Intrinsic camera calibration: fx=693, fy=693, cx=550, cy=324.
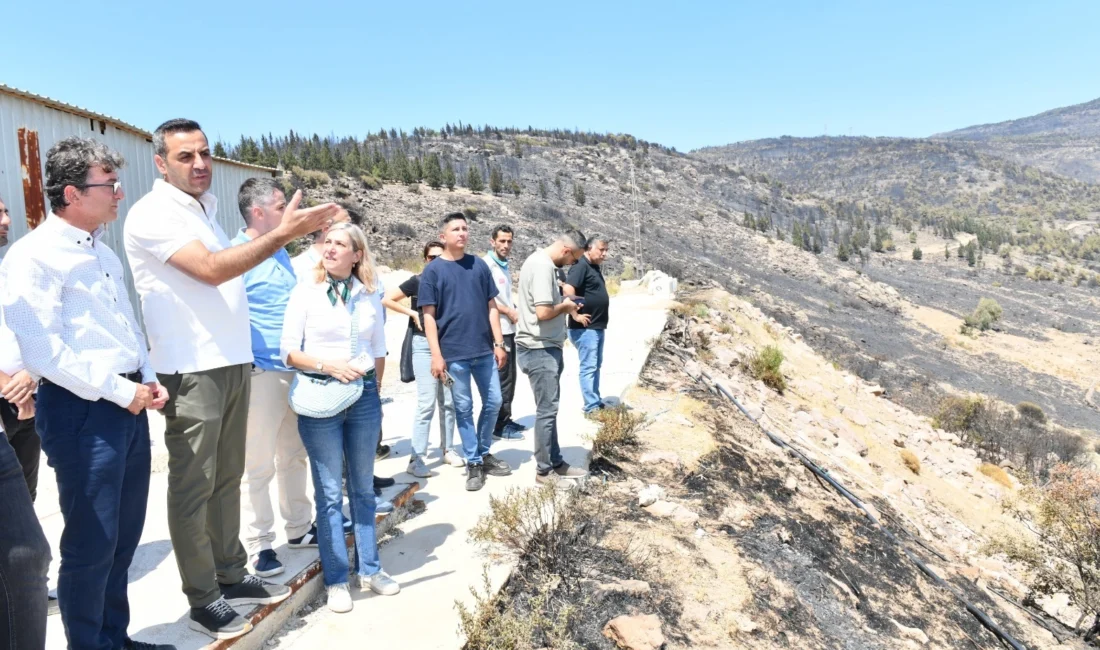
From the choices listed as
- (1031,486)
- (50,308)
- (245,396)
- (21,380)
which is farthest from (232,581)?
(1031,486)

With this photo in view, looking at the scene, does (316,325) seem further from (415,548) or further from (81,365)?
(415,548)

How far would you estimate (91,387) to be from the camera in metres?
2.16

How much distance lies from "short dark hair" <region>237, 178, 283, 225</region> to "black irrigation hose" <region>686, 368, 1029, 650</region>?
530 cm

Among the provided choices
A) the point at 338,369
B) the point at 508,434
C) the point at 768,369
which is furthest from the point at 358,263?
the point at 768,369

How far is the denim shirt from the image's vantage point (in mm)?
3350

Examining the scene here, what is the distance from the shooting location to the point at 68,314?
2225mm

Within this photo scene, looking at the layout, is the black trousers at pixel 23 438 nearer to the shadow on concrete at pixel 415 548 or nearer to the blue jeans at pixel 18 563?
the blue jeans at pixel 18 563

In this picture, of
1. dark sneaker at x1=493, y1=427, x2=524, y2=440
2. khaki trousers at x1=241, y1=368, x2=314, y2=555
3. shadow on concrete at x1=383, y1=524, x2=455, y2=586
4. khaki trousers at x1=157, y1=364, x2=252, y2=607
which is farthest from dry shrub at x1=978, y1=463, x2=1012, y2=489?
khaki trousers at x1=157, y1=364, x2=252, y2=607

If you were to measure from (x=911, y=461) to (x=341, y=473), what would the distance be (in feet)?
31.1

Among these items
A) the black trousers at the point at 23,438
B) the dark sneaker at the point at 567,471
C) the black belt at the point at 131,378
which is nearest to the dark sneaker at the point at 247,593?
the black trousers at the point at 23,438

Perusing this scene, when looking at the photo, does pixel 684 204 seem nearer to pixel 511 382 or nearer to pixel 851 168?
pixel 511 382

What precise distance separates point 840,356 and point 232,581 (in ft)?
63.9

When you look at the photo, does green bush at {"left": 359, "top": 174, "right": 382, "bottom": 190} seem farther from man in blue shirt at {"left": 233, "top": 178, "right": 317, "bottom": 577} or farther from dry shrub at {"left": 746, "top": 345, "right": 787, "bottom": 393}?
man in blue shirt at {"left": 233, "top": 178, "right": 317, "bottom": 577}

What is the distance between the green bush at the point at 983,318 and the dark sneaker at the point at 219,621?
37.5 metres
